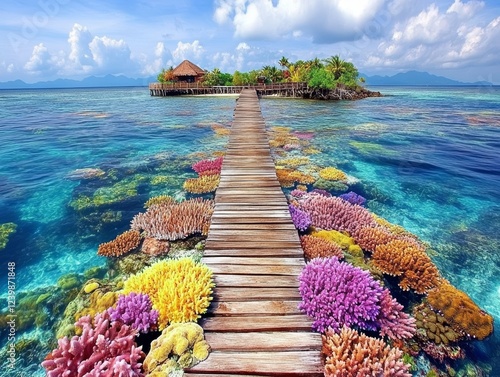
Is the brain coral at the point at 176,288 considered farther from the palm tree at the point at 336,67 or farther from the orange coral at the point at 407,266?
the palm tree at the point at 336,67

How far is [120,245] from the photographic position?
22.4 ft

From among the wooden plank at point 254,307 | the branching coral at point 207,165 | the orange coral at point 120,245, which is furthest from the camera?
the branching coral at point 207,165

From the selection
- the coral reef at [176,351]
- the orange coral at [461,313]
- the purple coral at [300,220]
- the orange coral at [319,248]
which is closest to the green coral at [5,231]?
the coral reef at [176,351]

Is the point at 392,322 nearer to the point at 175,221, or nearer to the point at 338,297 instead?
the point at 338,297

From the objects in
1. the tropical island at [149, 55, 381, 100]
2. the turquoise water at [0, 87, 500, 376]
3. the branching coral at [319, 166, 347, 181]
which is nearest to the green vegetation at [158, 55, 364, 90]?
the tropical island at [149, 55, 381, 100]

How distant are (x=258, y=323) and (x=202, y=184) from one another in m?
7.21

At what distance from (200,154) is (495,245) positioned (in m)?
12.3

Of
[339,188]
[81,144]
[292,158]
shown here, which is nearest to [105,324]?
[339,188]

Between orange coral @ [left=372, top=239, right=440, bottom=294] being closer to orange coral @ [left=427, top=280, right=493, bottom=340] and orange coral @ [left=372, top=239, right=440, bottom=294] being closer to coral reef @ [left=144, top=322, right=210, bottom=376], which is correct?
orange coral @ [left=427, top=280, right=493, bottom=340]

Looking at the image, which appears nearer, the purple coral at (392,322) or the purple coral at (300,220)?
the purple coral at (392,322)

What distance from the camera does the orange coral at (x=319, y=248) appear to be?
5551 mm

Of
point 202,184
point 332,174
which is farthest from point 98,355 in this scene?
point 332,174

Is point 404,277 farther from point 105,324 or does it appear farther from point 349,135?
point 349,135

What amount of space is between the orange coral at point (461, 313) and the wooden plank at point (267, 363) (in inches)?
129
